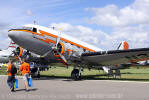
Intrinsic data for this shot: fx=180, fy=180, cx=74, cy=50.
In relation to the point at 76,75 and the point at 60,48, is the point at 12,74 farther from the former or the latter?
the point at 76,75

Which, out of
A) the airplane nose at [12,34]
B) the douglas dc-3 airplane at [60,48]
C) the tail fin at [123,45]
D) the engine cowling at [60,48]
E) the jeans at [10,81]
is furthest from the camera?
the tail fin at [123,45]

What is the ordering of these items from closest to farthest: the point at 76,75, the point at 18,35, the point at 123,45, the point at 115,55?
the point at 18,35, the point at 115,55, the point at 76,75, the point at 123,45

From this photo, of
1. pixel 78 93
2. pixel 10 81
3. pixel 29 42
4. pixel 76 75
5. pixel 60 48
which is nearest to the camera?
pixel 78 93

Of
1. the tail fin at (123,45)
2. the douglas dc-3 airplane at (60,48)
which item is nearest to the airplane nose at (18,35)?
the douglas dc-3 airplane at (60,48)

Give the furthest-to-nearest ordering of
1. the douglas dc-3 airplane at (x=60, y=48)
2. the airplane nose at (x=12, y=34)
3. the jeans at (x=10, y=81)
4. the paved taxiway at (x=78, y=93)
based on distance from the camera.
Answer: the douglas dc-3 airplane at (x=60, y=48) → the airplane nose at (x=12, y=34) → the jeans at (x=10, y=81) → the paved taxiway at (x=78, y=93)

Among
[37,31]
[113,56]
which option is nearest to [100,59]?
[113,56]

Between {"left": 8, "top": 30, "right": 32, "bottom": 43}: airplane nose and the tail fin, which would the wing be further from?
the tail fin

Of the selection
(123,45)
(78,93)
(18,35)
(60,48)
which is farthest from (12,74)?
(123,45)

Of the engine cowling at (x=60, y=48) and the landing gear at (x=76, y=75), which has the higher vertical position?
the engine cowling at (x=60, y=48)

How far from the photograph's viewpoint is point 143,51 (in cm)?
1434

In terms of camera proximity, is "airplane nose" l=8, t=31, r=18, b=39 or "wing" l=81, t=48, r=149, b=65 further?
"airplane nose" l=8, t=31, r=18, b=39

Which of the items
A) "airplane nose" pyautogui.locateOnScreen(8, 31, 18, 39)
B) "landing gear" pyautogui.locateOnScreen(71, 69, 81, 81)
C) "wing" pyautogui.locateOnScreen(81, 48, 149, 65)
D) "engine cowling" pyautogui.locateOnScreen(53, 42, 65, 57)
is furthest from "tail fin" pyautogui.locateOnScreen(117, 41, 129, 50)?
"airplane nose" pyautogui.locateOnScreen(8, 31, 18, 39)

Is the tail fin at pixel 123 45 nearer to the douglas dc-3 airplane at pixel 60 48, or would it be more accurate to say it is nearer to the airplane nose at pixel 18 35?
the douglas dc-3 airplane at pixel 60 48

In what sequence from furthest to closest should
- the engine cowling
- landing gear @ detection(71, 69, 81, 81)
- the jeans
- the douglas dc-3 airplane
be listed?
landing gear @ detection(71, 69, 81, 81) < the engine cowling < the douglas dc-3 airplane < the jeans
